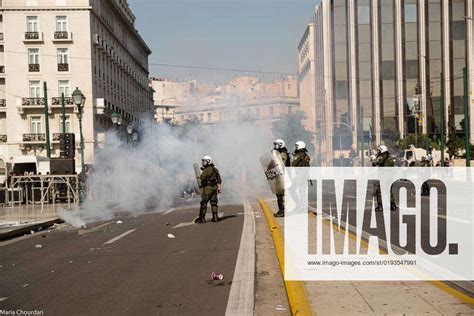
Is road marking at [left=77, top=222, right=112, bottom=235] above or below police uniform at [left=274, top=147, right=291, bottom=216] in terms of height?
below

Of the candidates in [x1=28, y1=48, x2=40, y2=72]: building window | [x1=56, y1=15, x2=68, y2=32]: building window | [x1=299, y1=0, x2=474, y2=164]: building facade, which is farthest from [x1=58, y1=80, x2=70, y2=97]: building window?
[x1=299, y1=0, x2=474, y2=164]: building facade

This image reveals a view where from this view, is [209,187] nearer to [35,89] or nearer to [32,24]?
[35,89]

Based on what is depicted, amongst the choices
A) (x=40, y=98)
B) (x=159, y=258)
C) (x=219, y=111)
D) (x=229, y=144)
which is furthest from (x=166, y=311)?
(x=40, y=98)

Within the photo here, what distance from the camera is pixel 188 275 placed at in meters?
8.66

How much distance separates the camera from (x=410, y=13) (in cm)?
7244

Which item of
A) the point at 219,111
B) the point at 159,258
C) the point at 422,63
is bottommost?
the point at 159,258

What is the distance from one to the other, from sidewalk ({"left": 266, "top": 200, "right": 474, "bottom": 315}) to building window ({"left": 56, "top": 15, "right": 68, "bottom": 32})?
5471 cm

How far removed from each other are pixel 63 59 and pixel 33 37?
3311 millimetres

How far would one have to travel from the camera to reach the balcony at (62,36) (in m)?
57.2

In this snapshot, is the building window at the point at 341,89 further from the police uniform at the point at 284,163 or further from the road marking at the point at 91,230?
the police uniform at the point at 284,163

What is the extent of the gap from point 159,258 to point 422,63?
67237 mm

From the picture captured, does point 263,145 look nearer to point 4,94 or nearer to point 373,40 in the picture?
point 4,94

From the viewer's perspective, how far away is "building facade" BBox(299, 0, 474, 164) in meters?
71.6

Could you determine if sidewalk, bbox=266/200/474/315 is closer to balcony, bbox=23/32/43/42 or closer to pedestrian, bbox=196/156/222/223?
pedestrian, bbox=196/156/222/223
